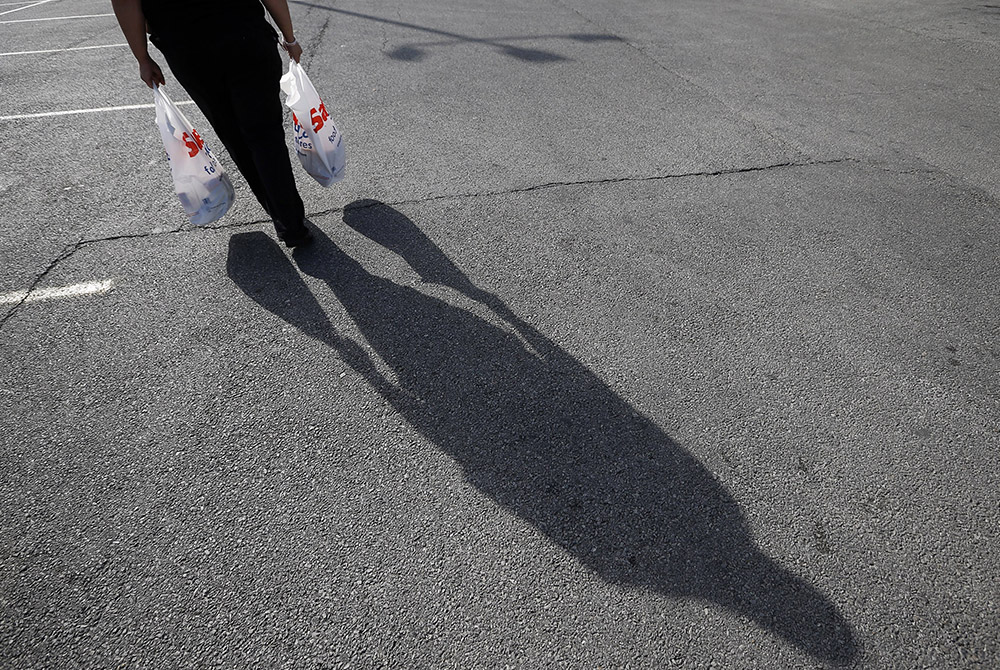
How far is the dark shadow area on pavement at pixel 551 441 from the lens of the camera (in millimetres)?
1982

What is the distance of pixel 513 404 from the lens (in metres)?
2.61

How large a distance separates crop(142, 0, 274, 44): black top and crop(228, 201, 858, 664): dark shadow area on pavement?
1.21 meters

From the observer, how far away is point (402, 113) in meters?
5.64

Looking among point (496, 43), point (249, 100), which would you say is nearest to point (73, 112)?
point (249, 100)

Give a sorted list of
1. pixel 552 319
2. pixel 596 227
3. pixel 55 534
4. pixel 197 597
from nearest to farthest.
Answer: pixel 197 597, pixel 55 534, pixel 552 319, pixel 596 227

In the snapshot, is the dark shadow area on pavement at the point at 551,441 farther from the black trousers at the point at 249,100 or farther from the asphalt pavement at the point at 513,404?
the black trousers at the point at 249,100

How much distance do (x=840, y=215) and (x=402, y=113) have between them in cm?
393

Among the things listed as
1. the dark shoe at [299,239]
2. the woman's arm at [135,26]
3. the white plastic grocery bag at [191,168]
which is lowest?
the dark shoe at [299,239]

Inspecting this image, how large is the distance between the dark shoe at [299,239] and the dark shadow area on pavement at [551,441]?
68 mm

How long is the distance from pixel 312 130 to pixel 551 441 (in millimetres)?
2368

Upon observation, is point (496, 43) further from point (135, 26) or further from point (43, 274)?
point (43, 274)

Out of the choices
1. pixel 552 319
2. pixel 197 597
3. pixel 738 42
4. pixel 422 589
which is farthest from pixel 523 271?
pixel 738 42

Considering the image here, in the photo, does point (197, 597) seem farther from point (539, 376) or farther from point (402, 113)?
point (402, 113)

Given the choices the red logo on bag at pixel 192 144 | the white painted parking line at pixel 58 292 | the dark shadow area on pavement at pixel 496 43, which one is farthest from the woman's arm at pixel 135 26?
the dark shadow area on pavement at pixel 496 43
